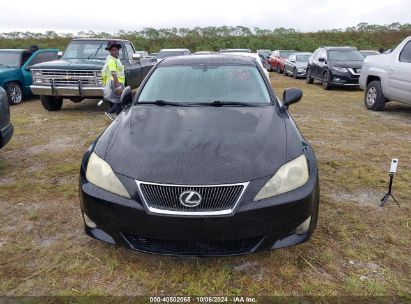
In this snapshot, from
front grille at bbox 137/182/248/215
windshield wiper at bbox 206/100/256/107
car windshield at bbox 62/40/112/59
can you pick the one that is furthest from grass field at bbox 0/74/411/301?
car windshield at bbox 62/40/112/59

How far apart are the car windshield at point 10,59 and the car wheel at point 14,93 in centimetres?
65

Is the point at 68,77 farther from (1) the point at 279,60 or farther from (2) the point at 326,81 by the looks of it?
(1) the point at 279,60

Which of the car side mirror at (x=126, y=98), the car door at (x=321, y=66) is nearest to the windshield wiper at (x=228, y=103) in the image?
the car side mirror at (x=126, y=98)

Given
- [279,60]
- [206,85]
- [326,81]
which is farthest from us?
[279,60]

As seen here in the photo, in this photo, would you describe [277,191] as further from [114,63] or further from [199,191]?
[114,63]

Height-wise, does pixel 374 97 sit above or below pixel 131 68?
below

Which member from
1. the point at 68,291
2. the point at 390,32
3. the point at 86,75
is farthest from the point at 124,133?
the point at 390,32

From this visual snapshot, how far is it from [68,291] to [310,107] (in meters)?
8.93

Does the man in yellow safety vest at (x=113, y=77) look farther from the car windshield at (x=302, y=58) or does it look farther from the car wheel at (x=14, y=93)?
the car windshield at (x=302, y=58)

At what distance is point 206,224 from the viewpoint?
96.6 inches

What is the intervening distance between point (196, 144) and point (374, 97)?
26.3ft

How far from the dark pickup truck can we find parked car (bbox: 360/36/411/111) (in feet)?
19.9

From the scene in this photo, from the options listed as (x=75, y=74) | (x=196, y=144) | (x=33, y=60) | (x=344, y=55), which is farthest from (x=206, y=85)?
(x=344, y=55)

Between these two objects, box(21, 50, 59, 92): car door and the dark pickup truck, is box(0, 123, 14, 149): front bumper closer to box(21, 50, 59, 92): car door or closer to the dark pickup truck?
the dark pickup truck
